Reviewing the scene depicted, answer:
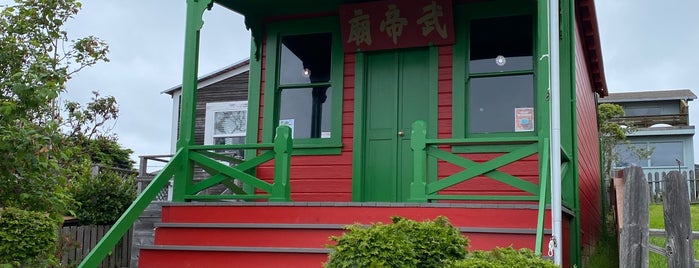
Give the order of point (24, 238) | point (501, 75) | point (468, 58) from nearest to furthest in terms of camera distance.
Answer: point (24, 238), point (501, 75), point (468, 58)

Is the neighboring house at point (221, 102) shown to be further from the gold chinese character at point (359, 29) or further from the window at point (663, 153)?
the window at point (663, 153)

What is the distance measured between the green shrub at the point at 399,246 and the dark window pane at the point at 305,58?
13.7 ft

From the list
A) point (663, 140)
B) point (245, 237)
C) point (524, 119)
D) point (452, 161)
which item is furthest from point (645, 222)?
point (663, 140)

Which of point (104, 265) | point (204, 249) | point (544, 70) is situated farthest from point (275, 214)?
point (104, 265)

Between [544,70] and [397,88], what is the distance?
6.80 ft

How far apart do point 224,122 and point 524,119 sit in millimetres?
13362

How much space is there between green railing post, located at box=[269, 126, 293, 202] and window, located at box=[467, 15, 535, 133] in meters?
2.09

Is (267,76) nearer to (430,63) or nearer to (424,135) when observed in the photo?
(430,63)

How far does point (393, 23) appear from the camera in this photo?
7.26 metres

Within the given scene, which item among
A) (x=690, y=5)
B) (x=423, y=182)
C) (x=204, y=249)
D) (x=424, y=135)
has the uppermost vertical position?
(x=690, y=5)

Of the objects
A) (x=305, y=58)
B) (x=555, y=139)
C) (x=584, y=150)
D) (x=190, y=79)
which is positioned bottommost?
(x=555, y=139)

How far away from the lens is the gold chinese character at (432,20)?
6988mm

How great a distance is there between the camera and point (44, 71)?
5363 mm

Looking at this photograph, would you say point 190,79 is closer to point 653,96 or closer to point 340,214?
point 340,214
